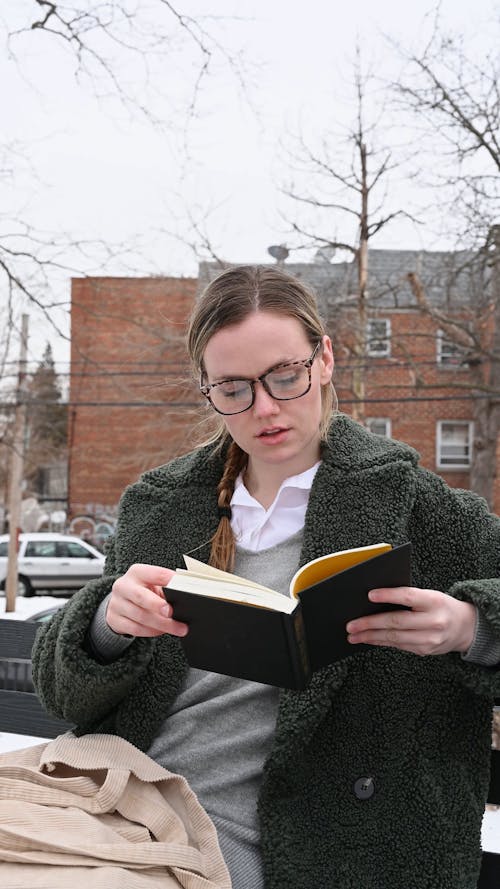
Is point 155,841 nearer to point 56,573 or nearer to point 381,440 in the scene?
point 381,440

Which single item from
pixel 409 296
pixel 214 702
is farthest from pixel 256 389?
pixel 409 296

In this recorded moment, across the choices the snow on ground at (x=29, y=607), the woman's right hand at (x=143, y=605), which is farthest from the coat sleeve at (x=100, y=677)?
the snow on ground at (x=29, y=607)

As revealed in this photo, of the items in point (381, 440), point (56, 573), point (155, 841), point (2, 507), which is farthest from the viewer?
point (2, 507)

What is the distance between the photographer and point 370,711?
1612 millimetres

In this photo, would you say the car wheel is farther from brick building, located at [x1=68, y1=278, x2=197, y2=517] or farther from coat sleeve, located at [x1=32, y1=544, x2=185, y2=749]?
coat sleeve, located at [x1=32, y1=544, x2=185, y2=749]

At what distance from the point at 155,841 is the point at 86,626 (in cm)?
44

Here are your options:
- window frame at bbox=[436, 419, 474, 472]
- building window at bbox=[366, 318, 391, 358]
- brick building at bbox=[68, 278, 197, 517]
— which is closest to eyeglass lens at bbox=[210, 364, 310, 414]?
building window at bbox=[366, 318, 391, 358]

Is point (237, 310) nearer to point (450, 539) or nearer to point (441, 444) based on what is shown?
point (450, 539)

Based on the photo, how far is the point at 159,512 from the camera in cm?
191

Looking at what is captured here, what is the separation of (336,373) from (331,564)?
11.6 metres

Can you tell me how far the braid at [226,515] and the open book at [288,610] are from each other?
40 centimetres

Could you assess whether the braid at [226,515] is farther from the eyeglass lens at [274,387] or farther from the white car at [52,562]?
the white car at [52,562]

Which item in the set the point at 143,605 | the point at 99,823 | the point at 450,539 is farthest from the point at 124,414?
the point at 99,823

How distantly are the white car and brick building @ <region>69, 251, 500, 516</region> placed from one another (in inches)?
113
